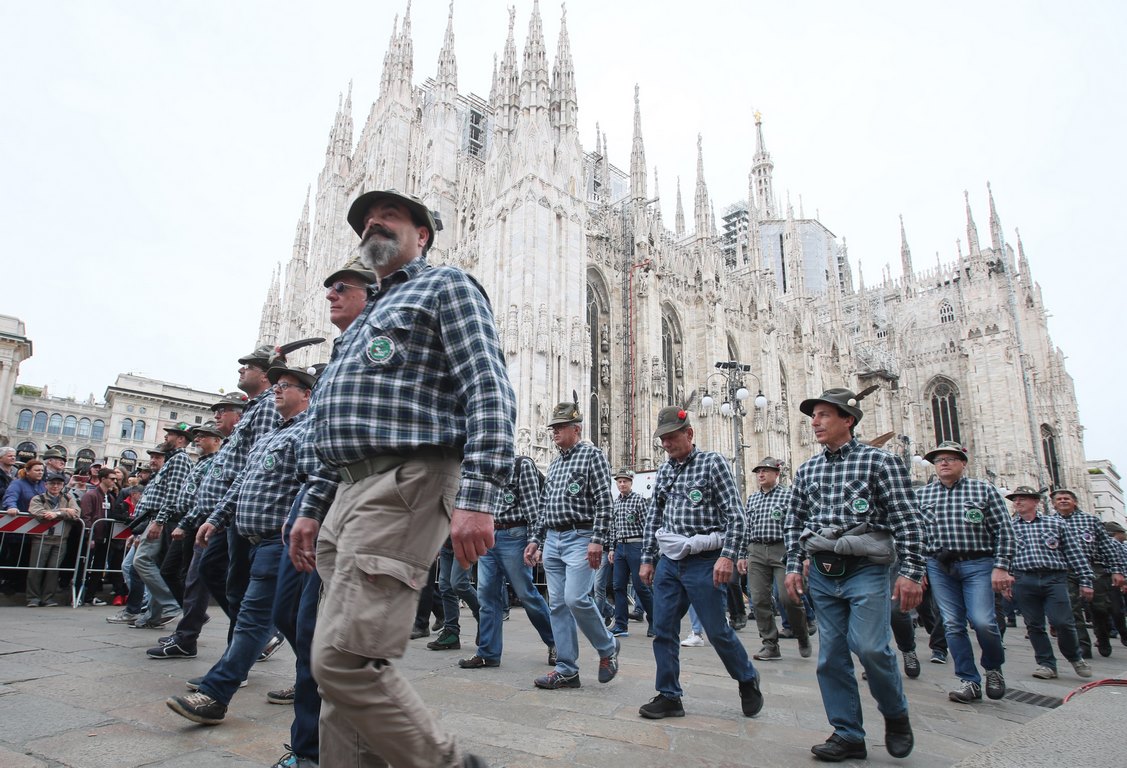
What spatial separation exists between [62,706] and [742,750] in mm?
3407

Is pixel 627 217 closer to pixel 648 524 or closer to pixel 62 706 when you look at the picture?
pixel 648 524

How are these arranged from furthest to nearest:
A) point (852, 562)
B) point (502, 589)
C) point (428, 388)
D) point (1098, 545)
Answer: point (1098, 545) < point (502, 589) < point (852, 562) < point (428, 388)

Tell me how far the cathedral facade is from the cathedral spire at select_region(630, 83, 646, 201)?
0.09m

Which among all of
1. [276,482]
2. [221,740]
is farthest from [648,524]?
[221,740]

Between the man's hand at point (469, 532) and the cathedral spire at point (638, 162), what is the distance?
2843cm

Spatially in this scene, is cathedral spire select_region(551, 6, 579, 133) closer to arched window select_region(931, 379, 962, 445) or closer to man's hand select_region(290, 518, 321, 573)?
man's hand select_region(290, 518, 321, 573)

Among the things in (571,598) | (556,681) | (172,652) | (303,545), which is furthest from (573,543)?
(172,652)

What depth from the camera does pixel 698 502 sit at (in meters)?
4.30

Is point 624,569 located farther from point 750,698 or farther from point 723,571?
point 723,571

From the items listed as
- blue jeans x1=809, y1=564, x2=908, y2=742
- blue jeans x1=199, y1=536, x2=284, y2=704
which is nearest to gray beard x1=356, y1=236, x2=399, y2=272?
blue jeans x1=199, y1=536, x2=284, y2=704

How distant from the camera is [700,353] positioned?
30047mm

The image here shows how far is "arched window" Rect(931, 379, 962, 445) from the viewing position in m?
45.2

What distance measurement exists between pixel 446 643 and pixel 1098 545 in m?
8.31

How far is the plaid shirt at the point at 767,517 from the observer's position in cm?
774
